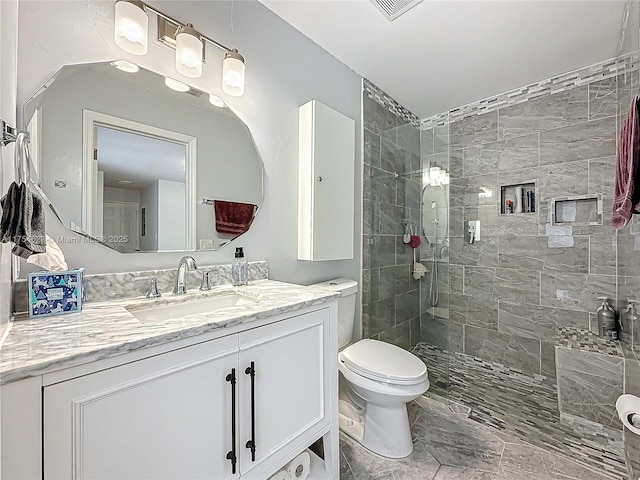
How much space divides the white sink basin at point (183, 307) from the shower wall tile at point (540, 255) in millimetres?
2084

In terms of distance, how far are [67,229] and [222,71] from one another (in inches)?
38.1

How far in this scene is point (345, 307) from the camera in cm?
184

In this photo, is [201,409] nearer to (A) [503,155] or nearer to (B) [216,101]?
(B) [216,101]

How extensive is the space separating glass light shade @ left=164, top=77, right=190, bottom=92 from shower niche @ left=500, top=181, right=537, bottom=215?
2.34 m

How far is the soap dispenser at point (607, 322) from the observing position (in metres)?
1.75

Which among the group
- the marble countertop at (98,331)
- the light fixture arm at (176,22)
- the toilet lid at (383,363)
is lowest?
the toilet lid at (383,363)

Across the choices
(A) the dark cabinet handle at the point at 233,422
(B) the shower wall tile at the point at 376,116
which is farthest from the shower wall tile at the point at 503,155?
(A) the dark cabinet handle at the point at 233,422

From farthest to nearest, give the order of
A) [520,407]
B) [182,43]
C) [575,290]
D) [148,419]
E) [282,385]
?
[520,407], [575,290], [182,43], [282,385], [148,419]

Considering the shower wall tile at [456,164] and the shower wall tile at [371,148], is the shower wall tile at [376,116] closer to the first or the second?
the shower wall tile at [371,148]

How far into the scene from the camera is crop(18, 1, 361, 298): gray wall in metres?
0.98

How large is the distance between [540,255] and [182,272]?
2404 mm

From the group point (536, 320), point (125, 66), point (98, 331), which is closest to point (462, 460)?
point (536, 320)

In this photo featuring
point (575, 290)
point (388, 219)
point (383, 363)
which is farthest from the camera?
point (388, 219)

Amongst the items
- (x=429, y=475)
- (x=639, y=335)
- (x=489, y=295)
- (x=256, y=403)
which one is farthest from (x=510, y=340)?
(x=256, y=403)
